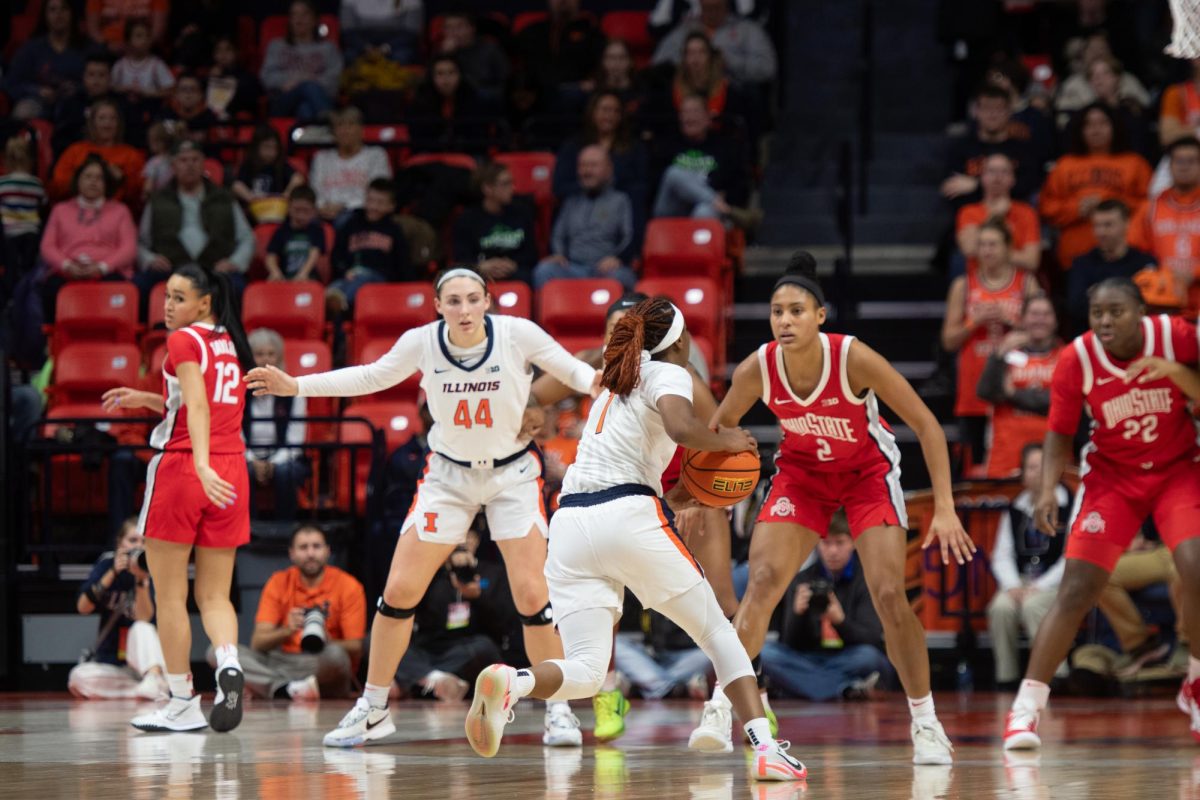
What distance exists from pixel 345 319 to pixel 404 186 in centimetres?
144

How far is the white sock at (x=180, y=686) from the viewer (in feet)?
25.2

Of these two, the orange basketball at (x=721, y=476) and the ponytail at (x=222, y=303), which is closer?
the orange basketball at (x=721, y=476)

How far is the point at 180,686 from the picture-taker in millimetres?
7680

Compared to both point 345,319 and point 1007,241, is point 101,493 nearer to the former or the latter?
point 345,319

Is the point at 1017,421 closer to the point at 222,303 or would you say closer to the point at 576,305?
the point at 576,305

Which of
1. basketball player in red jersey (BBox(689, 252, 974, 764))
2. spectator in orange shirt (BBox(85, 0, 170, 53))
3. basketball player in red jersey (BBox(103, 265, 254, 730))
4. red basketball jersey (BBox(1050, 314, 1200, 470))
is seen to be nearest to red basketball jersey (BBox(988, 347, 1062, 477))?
red basketball jersey (BBox(1050, 314, 1200, 470))

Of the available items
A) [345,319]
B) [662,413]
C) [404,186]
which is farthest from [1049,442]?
[404,186]

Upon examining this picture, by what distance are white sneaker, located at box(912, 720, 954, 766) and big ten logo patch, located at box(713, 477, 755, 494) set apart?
43.0 inches

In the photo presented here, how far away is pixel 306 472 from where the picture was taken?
11.0 meters

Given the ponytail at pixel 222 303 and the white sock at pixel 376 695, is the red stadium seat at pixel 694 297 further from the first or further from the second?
the white sock at pixel 376 695

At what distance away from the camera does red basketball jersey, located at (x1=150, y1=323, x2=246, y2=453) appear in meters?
7.52

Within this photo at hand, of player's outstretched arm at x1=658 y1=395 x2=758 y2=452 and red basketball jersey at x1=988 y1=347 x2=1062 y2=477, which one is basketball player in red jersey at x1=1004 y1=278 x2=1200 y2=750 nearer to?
player's outstretched arm at x1=658 y1=395 x2=758 y2=452

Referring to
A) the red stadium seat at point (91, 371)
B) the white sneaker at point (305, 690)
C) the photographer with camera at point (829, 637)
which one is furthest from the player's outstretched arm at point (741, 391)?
the red stadium seat at point (91, 371)

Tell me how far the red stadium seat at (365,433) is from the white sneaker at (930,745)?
17.3ft
